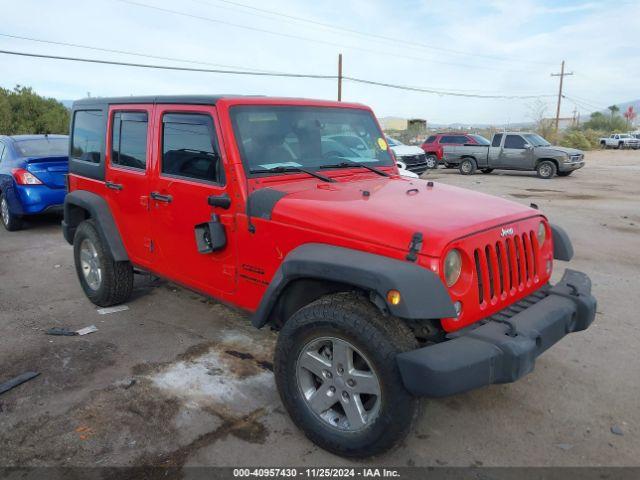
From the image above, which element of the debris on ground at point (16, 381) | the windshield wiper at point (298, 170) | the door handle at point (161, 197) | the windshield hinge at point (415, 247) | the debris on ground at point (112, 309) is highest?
the windshield wiper at point (298, 170)

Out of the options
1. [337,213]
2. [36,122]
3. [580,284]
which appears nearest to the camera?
[337,213]

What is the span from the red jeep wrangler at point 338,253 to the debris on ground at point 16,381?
3.81 ft

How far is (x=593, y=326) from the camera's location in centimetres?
460

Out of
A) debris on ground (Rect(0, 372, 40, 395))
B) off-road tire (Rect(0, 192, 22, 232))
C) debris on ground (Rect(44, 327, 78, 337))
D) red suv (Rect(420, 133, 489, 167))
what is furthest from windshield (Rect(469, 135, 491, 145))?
debris on ground (Rect(0, 372, 40, 395))

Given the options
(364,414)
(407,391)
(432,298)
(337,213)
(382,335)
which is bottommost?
(364,414)

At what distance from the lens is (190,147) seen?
3.71 metres

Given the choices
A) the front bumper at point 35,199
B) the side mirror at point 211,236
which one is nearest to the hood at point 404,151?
the front bumper at point 35,199

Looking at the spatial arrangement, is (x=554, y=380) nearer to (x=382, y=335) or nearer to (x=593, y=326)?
(x=593, y=326)

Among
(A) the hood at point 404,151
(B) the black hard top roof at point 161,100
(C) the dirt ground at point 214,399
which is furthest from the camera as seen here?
(A) the hood at point 404,151

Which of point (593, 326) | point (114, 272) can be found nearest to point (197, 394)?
point (114, 272)

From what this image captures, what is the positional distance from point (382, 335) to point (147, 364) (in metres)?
2.20

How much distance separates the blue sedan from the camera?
820cm

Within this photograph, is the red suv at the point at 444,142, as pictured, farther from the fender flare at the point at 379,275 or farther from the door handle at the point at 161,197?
the fender flare at the point at 379,275

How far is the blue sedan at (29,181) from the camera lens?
8203mm
